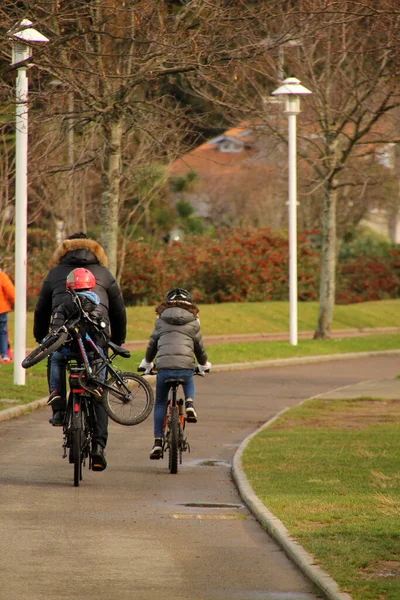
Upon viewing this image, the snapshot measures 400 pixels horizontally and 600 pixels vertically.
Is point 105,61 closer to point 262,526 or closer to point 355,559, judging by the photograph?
point 262,526

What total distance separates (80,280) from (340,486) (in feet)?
8.83

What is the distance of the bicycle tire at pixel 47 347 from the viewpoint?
9.21 meters

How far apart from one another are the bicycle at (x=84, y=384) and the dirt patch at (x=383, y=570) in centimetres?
324

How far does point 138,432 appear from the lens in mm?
14125

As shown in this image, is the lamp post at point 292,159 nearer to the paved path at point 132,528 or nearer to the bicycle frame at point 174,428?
the paved path at point 132,528

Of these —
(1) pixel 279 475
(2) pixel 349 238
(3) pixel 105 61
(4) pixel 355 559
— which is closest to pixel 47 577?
(4) pixel 355 559

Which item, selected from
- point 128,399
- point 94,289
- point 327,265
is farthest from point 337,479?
point 327,265

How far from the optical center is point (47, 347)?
9.33 m

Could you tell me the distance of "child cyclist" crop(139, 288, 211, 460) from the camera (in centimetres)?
1083

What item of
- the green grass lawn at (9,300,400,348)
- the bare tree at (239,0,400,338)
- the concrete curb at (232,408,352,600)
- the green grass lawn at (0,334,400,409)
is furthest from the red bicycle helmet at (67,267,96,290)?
the green grass lawn at (9,300,400,348)

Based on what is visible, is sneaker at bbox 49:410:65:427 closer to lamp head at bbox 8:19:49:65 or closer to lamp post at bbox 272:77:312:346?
lamp head at bbox 8:19:49:65

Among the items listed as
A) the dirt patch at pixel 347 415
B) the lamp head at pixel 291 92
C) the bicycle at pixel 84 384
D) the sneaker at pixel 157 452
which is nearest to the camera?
the bicycle at pixel 84 384

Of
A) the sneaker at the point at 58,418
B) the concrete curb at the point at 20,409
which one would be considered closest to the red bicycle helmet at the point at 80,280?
the sneaker at the point at 58,418

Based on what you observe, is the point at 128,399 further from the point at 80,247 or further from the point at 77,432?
the point at 80,247
